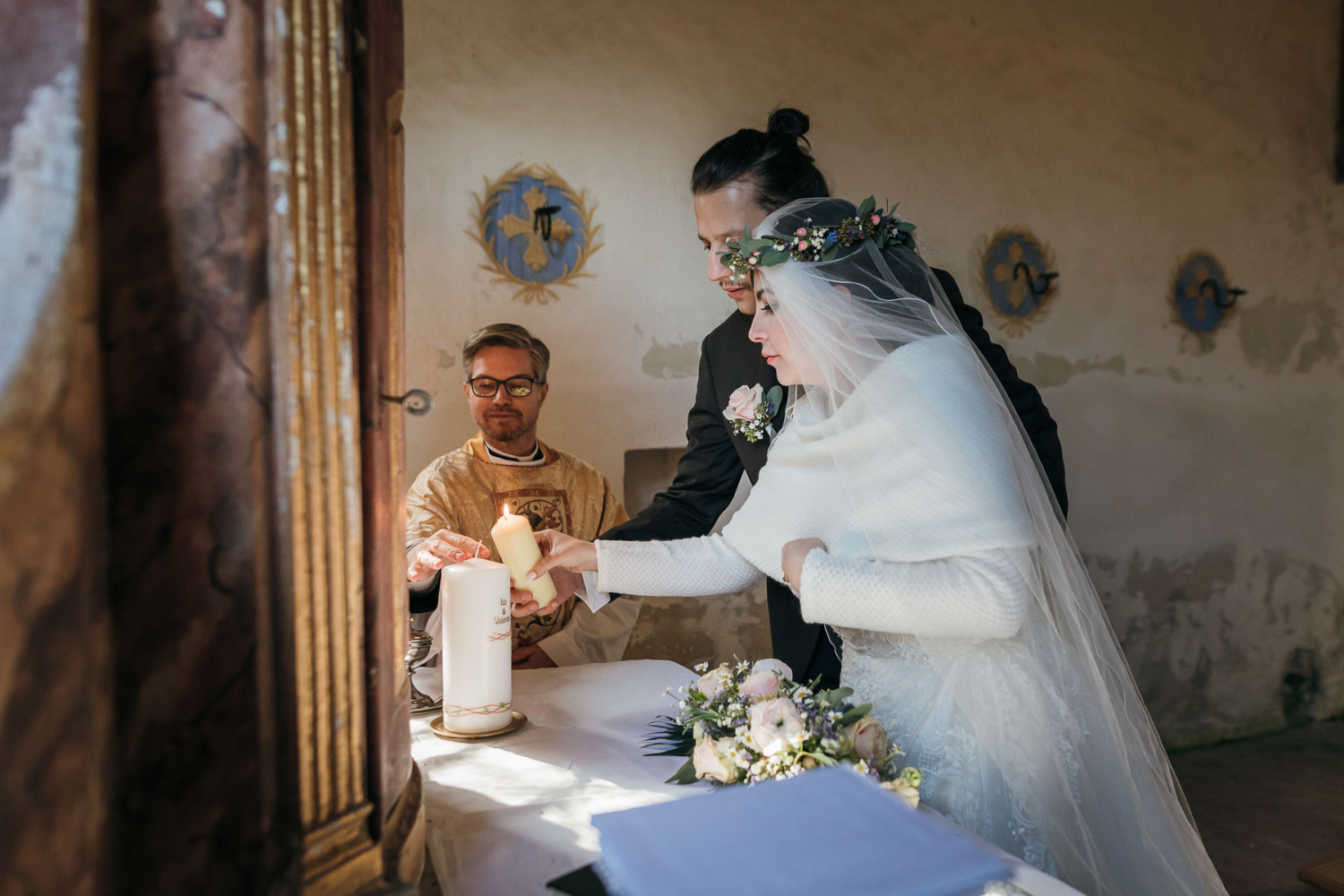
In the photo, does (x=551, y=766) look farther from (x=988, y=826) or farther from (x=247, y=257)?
(x=247, y=257)

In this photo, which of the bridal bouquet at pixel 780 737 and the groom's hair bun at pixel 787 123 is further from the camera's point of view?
the groom's hair bun at pixel 787 123

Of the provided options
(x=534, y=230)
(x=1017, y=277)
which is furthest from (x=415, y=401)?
(x=1017, y=277)

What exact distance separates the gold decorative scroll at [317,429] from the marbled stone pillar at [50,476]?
0.13 m

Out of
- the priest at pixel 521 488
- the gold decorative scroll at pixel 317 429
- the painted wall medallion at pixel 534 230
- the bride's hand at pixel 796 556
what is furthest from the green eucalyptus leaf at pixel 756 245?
the painted wall medallion at pixel 534 230

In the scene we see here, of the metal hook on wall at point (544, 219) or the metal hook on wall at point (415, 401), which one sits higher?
the metal hook on wall at point (544, 219)

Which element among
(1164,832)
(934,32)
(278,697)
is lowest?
(1164,832)

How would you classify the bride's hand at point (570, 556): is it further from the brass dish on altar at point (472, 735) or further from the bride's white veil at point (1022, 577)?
the bride's white veil at point (1022, 577)

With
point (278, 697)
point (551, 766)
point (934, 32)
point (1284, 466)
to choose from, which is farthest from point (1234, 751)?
point (278, 697)

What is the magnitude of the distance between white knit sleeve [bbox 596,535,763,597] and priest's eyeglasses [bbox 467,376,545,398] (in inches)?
60.5

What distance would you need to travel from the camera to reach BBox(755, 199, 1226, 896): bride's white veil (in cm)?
150

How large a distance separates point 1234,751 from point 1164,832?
498 centimetres

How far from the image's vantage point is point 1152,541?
543 cm

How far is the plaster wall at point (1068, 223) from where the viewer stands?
12.8ft

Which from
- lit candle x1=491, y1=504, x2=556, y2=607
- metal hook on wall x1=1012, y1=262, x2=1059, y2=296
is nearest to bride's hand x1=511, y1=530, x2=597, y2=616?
lit candle x1=491, y1=504, x2=556, y2=607
